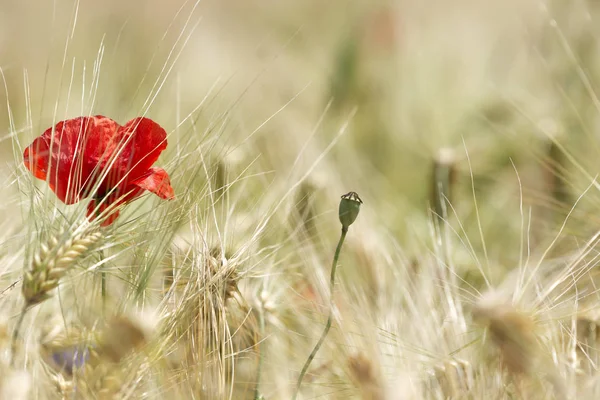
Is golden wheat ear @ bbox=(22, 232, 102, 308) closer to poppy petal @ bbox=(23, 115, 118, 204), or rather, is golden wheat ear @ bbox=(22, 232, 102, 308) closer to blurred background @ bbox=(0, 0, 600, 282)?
poppy petal @ bbox=(23, 115, 118, 204)

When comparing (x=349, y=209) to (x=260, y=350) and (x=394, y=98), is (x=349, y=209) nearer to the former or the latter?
(x=260, y=350)

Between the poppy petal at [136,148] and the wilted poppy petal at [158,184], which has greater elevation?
the poppy petal at [136,148]

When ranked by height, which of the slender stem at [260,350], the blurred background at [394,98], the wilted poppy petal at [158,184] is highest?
the blurred background at [394,98]

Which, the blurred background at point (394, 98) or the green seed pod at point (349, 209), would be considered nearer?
the green seed pod at point (349, 209)

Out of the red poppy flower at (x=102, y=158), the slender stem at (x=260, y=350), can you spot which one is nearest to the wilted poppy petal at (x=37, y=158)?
the red poppy flower at (x=102, y=158)

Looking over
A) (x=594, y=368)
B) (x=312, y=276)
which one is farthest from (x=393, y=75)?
(x=594, y=368)

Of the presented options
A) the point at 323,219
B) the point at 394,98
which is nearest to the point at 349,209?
the point at 323,219

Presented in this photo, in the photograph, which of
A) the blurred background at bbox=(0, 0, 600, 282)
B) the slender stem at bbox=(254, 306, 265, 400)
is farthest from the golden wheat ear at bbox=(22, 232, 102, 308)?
the blurred background at bbox=(0, 0, 600, 282)

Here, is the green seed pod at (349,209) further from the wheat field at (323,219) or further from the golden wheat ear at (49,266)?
the golden wheat ear at (49,266)
